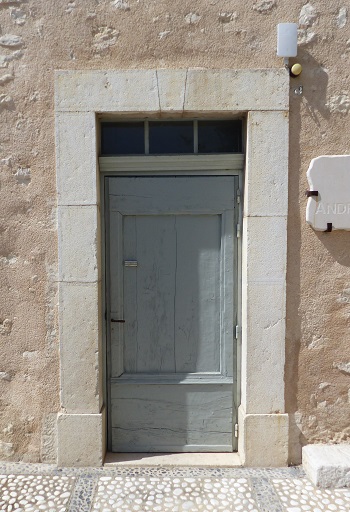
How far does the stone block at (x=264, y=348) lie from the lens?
116 inches

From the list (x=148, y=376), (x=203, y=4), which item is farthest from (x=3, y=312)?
(x=203, y=4)

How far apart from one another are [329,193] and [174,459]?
7.41ft

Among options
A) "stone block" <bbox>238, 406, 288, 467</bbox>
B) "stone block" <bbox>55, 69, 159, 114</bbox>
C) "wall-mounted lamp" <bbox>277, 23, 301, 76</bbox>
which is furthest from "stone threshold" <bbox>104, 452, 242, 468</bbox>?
"wall-mounted lamp" <bbox>277, 23, 301, 76</bbox>

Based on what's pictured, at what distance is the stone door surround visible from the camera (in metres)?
2.88

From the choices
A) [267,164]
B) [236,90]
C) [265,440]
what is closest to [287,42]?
[236,90]

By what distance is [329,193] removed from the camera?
9.52ft

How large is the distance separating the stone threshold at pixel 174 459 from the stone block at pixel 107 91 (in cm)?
255

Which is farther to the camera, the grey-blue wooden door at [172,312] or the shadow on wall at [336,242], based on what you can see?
the grey-blue wooden door at [172,312]

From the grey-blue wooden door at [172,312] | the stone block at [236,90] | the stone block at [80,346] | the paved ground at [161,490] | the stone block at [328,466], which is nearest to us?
the paved ground at [161,490]

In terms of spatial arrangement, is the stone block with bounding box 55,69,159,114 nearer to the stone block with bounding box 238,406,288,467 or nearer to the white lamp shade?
the white lamp shade

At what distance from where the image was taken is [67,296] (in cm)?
297

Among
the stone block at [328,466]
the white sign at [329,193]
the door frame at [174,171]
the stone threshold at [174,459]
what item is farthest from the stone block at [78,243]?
the stone block at [328,466]

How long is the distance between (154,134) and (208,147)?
42 centimetres

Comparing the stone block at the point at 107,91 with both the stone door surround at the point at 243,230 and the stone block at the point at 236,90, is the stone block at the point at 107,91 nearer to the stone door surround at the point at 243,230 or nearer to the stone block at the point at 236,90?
the stone door surround at the point at 243,230
